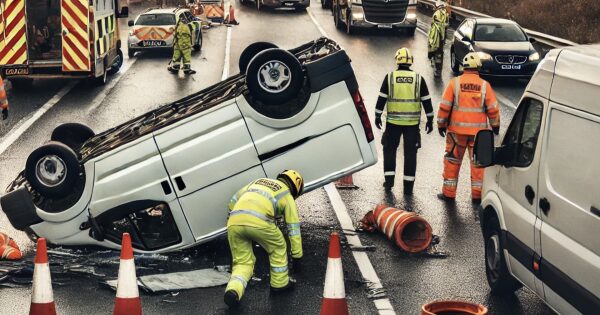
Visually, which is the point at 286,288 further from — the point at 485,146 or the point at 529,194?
the point at 529,194

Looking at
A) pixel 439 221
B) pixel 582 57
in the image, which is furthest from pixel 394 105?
pixel 582 57

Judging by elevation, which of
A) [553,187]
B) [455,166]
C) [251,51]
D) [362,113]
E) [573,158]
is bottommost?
[455,166]

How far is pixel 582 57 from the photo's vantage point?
793cm

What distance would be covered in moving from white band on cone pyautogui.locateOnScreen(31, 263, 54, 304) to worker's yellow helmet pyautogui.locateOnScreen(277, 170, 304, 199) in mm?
2531

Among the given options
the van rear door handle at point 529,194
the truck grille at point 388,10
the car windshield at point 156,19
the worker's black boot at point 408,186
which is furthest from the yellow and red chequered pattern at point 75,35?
the van rear door handle at point 529,194

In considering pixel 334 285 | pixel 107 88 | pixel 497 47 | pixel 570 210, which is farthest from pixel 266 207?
pixel 497 47

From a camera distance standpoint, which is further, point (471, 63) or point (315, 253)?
point (471, 63)

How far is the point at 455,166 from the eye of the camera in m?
14.0

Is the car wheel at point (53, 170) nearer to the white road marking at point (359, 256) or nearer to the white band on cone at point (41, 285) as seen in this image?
the white band on cone at point (41, 285)

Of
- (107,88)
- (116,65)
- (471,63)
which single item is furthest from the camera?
(116,65)

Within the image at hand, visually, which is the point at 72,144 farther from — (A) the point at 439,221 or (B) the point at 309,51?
(A) the point at 439,221

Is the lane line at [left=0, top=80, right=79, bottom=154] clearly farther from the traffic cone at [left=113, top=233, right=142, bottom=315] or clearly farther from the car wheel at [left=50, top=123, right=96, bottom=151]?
the traffic cone at [left=113, top=233, right=142, bottom=315]

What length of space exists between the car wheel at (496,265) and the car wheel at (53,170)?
13.2ft

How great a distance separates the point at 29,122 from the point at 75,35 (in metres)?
3.36
